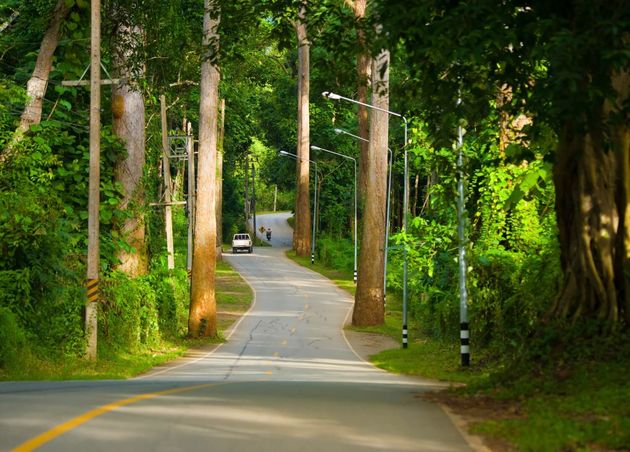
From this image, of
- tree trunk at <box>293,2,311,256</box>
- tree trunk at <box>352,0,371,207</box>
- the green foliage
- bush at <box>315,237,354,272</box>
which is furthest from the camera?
bush at <box>315,237,354,272</box>

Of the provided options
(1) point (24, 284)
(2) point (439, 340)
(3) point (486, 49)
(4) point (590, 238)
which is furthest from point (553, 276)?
(2) point (439, 340)

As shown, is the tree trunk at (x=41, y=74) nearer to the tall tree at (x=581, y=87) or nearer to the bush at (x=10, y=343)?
the bush at (x=10, y=343)

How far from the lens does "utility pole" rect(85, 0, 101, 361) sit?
86.2ft

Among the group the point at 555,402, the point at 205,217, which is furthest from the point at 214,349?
the point at 555,402

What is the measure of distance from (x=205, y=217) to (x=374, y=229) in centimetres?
786

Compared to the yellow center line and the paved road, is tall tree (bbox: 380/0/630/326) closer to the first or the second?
the paved road

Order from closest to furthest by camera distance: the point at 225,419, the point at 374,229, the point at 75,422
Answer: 1. the point at 75,422
2. the point at 225,419
3. the point at 374,229

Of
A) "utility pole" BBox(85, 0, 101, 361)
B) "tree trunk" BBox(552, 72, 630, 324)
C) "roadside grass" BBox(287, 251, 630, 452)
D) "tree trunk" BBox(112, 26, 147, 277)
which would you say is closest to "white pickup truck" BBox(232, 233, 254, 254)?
"tree trunk" BBox(112, 26, 147, 277)

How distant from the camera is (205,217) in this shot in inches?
1503

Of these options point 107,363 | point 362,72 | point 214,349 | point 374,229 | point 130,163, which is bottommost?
point 214,349

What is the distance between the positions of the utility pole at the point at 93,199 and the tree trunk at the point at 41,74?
227 centimetres

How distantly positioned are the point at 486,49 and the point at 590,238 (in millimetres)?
2785

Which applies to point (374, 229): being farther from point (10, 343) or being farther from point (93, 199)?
point (10, 343)

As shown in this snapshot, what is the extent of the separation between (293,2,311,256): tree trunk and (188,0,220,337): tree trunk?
29318 millimetres
